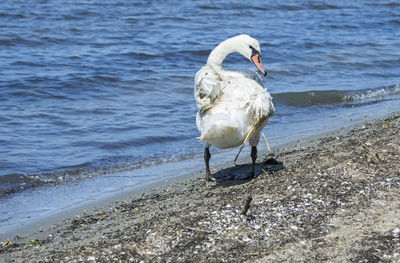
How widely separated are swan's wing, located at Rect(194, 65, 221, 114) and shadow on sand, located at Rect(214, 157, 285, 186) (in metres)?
1.06

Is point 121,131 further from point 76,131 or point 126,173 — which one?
point 126,173

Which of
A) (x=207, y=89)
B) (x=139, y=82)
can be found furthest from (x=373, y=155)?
(x=139, y=82)

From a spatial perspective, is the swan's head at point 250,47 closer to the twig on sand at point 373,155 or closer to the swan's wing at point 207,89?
the swan's wing at point 207,89

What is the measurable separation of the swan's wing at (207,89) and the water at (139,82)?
71.9 inches

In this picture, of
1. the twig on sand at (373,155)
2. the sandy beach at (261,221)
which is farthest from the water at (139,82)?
the twig on sand at (373,155)

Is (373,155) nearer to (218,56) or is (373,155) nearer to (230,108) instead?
(230,108)

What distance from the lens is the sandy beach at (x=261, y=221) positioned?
441 cm

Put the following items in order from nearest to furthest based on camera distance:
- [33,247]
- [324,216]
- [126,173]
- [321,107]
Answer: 1. [324,216]
2. [33,247]
3. [126,173]
4. [321,107]

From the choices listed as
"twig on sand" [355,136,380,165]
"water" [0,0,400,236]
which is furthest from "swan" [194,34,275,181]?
"water" [0,0,400,236]

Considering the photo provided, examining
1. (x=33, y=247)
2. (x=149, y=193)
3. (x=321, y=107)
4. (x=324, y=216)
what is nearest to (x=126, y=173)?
(x=149, y=193)

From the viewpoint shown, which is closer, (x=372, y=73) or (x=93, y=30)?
(x=372, y=73)

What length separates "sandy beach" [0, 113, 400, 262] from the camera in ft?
14.5

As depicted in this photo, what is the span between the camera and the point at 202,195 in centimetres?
645

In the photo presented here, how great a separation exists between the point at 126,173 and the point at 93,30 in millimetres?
11290
